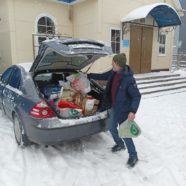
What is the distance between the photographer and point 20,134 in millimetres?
3959

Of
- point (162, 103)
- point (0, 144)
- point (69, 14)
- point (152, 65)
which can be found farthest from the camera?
point (152, 65)

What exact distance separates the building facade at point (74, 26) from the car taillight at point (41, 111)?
6515 millimetres

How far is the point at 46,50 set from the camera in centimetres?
342

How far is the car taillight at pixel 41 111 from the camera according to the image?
3.39 meters

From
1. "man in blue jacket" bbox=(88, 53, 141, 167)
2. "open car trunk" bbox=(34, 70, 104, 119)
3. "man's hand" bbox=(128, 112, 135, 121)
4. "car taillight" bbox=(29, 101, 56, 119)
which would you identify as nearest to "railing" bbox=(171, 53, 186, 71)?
"open car trunk" bbox=(34, 70, 104, 119)

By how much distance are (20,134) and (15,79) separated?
3.50 ft

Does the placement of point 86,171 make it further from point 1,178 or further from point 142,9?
point 142,9

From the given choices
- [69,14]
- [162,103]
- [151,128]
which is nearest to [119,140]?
Answer: [151,128]

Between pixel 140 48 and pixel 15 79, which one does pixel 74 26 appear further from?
pixel 15 79

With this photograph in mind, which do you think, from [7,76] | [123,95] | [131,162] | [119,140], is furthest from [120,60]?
[7,76]

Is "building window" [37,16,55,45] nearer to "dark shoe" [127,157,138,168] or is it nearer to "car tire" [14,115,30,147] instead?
"car tire" [14,115,30,147]

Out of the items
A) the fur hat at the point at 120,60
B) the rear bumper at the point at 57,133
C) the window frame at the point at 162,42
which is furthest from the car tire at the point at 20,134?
the window frame at the point at 162,42

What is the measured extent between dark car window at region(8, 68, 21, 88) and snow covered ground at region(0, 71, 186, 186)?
0.98 metres

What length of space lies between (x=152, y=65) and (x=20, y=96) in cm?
942
